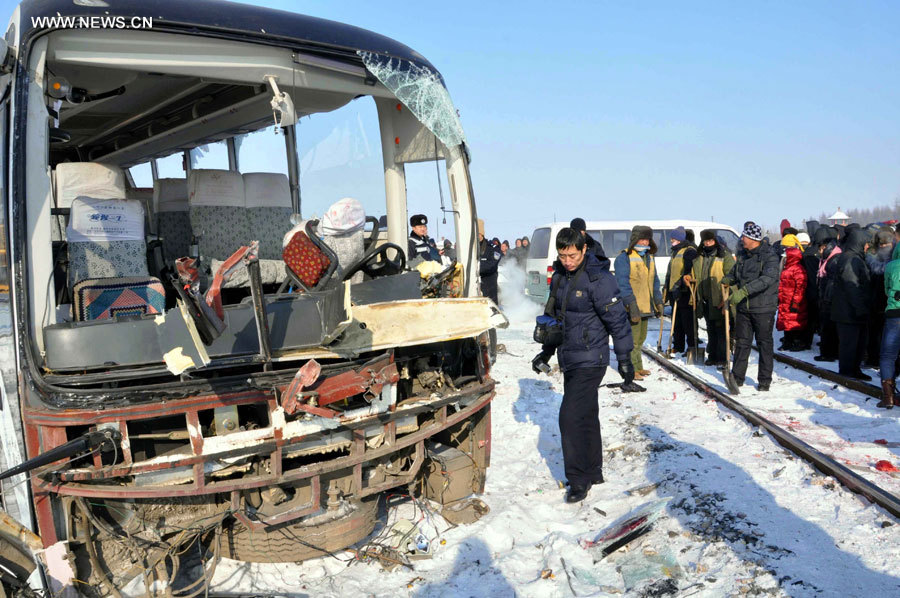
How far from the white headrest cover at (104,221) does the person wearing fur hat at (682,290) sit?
7.73 meters

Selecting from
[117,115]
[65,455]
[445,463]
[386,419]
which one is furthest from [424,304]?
[117,115]

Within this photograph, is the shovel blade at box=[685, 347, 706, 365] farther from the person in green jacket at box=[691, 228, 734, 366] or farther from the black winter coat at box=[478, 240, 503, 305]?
the black winter coat at box=[478, 240, 503, 305]

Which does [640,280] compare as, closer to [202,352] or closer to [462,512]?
[462,512]

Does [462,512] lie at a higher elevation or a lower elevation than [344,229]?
lower

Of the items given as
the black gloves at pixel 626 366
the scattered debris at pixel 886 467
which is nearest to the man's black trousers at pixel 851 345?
the scattered debris at pixel 886 467

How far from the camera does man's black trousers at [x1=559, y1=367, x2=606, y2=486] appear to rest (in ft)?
15.4

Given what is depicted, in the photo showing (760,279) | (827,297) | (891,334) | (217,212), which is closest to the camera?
(217,212)

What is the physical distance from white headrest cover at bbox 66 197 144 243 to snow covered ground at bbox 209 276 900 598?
7.55 feet

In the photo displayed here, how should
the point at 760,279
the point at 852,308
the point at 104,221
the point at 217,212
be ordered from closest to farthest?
the point at 104,221 < the point at 217,212 < the point at 760,279 < the point at 852,308

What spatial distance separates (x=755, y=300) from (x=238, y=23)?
6219 mm

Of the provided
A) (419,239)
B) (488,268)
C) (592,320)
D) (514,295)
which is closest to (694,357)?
(488,268)

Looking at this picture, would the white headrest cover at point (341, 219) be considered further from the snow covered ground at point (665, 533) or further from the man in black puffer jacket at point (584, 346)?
the snow covered ground at point (665, 533)

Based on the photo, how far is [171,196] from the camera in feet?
21.0

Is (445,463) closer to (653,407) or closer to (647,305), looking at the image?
(653,407)
